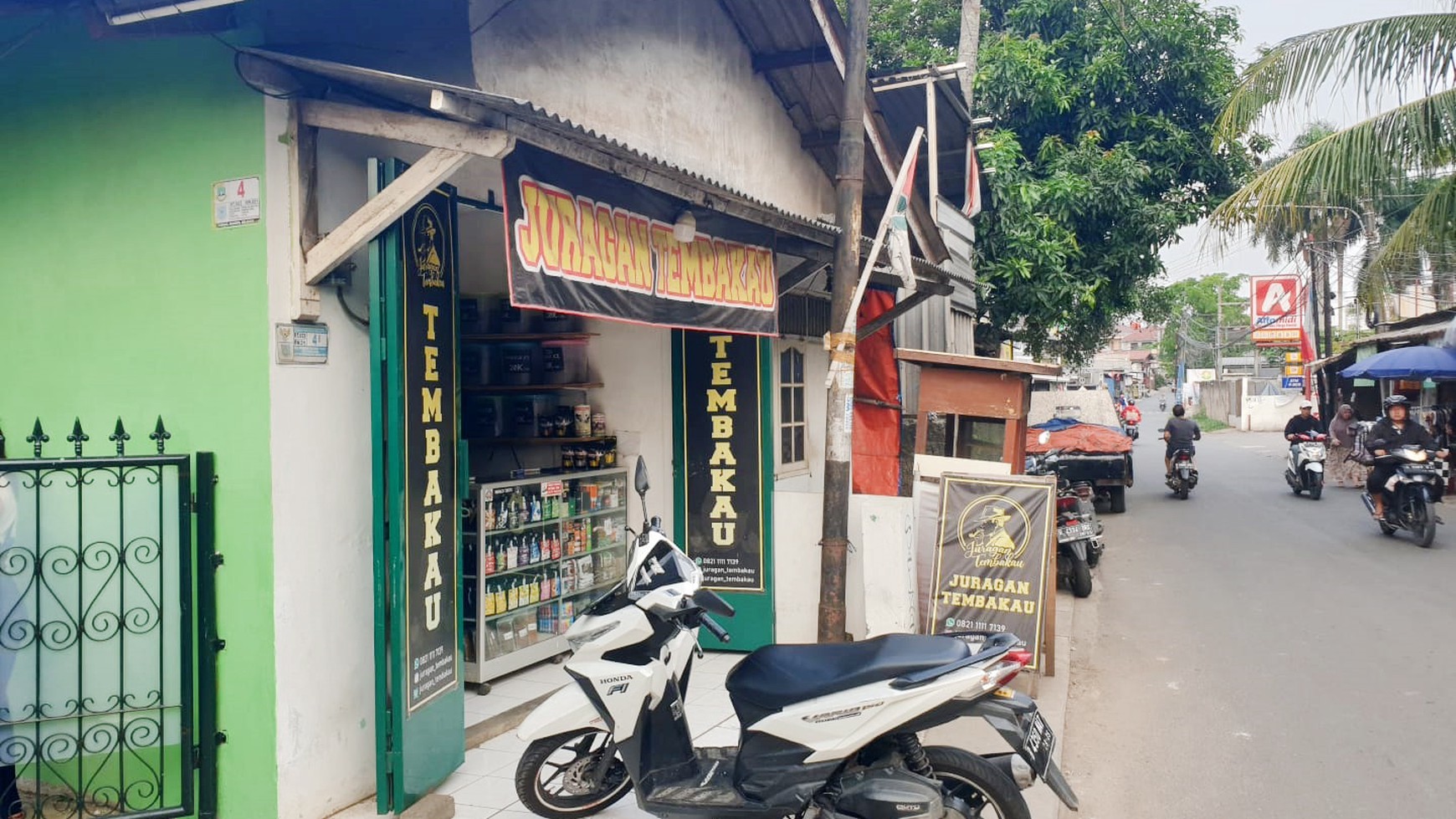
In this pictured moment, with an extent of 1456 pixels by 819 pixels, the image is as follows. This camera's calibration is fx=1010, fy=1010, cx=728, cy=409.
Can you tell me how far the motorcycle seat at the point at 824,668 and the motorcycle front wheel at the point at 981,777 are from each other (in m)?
0.37

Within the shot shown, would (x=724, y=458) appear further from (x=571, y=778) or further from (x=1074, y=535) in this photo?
(x=1074, y=535)

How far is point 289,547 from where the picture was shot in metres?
4.28

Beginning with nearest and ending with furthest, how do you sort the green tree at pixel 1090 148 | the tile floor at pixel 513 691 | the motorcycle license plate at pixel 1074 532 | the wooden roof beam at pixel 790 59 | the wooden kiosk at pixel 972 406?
the tile floor at pixel 513 691, the wooden roof beam at pixel 790 59, the wooden kiosk at pixel 972 406, the motorcycle license plate at pixel 1074 532, the green tree at pixel 1090 148

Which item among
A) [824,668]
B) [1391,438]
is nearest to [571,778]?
[824,668]

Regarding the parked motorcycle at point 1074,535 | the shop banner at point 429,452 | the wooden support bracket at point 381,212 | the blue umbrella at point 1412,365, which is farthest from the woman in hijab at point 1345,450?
the wooden support bracket at point 381,212

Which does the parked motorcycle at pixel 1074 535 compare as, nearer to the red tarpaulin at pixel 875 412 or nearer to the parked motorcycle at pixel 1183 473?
the red tarpaulin at pixel 875 412

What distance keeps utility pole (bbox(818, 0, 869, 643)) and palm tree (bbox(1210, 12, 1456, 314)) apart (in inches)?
306

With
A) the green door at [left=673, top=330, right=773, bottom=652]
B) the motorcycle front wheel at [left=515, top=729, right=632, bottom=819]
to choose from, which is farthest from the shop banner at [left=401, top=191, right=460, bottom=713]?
the green door at [left=673, top=330, right=773, bottom=652]

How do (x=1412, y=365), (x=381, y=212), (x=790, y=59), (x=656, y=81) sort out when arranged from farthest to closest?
(x=1412, y=365)
(x=790, y=59)
(x=656, y=81)
(x=381, y=212)

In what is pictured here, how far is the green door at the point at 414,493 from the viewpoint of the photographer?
14.3ft

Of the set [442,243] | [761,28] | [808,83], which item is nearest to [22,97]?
[442,243]

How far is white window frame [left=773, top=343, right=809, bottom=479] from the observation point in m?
8.89

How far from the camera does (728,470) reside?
7.61 meters

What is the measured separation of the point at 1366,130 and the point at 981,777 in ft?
37.4
